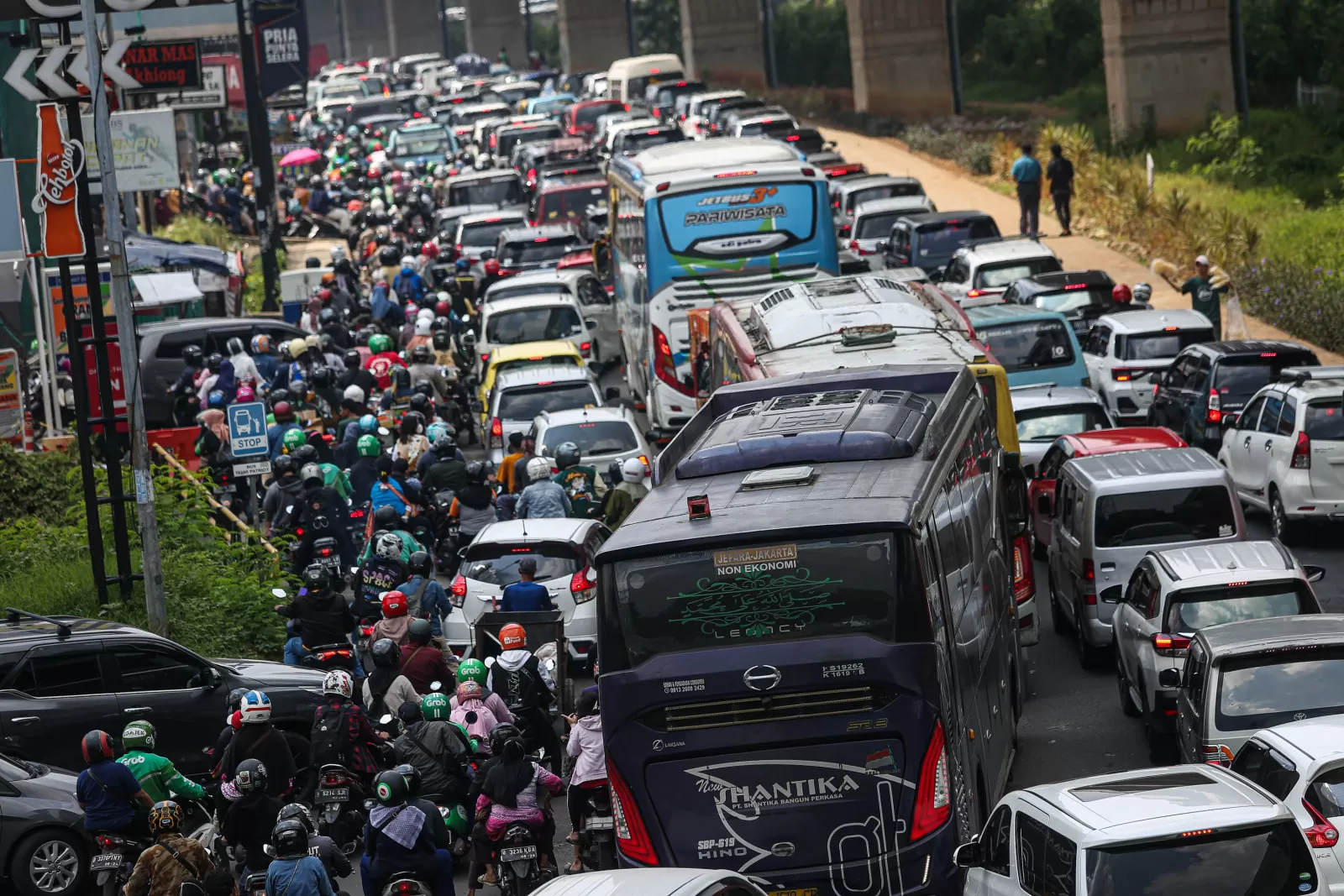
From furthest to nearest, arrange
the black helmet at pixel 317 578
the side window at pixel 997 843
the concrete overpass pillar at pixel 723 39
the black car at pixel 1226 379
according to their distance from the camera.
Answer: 1. the concrete overpass pillar at pixel 723 39
2. the black car at pixel 1226 379
3. the black helmet at pixel 317 578
4. the side window at pixel 997 843

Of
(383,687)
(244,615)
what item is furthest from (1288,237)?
(383,687)

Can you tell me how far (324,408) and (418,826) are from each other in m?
14.8

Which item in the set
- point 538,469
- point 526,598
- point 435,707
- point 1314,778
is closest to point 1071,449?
point 538,469

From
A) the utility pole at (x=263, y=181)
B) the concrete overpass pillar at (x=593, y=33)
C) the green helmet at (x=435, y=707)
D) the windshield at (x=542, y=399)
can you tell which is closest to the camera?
the green helmet at (x=435, y=707)

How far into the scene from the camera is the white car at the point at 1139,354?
2498cm

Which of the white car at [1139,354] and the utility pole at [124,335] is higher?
the utility pole at [124,335]

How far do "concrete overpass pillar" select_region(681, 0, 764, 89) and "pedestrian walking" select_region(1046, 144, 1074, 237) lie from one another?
4767 cm

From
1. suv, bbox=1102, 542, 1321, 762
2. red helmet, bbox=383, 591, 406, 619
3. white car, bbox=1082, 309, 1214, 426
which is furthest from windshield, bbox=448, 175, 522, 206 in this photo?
suv, bbox=1102, 542, 1321, 762

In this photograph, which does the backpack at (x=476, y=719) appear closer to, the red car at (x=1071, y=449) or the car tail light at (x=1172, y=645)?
the car tail light at (x=1172, y=645)

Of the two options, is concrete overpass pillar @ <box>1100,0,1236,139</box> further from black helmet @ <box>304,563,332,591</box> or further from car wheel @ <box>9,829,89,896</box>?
car wheel @ <box>9,829,89,896</box>

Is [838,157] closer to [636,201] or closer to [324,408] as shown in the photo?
[636,201]

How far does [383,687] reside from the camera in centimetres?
1428

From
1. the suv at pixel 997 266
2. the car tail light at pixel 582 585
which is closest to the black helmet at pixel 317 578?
the car tail light at pixel 582 585

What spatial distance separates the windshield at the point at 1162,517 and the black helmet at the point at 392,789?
7.62 m
